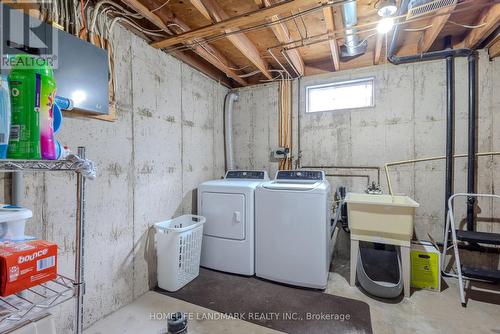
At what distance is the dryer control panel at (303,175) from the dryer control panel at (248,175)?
25 cm

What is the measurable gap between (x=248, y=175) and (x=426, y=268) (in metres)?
2.07

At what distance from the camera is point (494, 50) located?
2.30 metres

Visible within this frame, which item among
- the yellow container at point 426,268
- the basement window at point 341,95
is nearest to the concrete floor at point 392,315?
the yellow container at point 426,268

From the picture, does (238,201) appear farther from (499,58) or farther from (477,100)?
(499,58)

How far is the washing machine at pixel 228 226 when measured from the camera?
8.08ft

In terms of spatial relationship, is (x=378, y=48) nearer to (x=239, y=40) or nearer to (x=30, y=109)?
A: (x=239, y=40)

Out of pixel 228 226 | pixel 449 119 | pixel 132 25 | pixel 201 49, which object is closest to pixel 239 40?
pixel 201 49

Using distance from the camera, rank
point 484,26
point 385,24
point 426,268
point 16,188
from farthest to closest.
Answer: point 426,268, point 484,26, point 385,24, point 16,188

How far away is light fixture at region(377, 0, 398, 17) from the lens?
170cm

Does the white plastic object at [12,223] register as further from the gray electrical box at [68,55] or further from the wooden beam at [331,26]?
the wooden beam at [331,26]

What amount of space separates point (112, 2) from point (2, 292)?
198 cm

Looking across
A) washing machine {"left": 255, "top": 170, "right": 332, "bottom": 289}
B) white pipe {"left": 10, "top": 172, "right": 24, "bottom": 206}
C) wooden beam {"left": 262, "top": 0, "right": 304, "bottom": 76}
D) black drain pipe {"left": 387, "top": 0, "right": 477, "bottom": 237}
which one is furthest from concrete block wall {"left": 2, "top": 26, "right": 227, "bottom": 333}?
black drain pipe {"left": 387, "top": 0, "right": 477, "bottom": 237}

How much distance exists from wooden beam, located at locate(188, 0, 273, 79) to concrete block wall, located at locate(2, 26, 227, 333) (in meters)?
0.75

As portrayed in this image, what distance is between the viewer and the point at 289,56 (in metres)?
2.66
